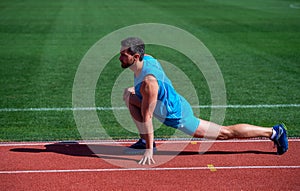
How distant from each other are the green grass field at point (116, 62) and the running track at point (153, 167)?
2.18ft

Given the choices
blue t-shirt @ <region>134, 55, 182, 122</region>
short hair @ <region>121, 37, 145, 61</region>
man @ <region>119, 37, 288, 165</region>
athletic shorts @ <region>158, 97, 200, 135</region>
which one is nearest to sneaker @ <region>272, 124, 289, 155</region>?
man @ <region>119, 37, 288, 165</region>

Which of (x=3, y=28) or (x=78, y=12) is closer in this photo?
(x=3, y=28)

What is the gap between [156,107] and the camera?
696cm

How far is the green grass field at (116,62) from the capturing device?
9.11 meters

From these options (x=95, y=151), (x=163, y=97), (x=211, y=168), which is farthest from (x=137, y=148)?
(x=211, y=168)

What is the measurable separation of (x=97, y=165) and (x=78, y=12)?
24388 millimetres

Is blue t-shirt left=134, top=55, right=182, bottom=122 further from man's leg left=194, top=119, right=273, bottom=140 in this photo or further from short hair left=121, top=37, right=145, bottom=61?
man's leg left=194, top=119, right=273, bottom=140

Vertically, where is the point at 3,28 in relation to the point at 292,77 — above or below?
below

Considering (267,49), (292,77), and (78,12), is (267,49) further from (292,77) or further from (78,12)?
(78,12)

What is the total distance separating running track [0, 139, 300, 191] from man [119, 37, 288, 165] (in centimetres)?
30

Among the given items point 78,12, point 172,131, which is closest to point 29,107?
point 172,131

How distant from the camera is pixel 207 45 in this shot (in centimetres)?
1795

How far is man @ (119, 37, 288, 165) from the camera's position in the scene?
668 cm

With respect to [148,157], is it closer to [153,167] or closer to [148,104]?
[153,167]
